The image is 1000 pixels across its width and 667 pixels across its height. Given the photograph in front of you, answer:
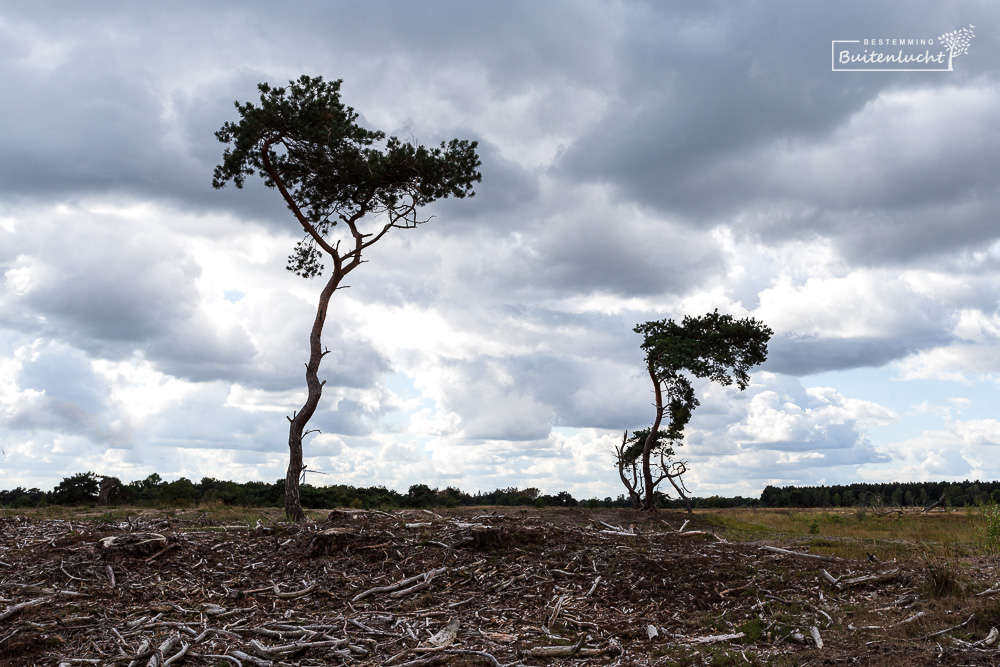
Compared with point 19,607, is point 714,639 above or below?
above

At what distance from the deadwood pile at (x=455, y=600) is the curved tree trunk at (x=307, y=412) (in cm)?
428

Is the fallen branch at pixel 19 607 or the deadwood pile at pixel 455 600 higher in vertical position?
the deadwood pile at pixel 455 600

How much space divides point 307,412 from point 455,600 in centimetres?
1025

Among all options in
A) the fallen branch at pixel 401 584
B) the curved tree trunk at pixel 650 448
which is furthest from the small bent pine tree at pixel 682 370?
the fallen branch at pixel 401 584

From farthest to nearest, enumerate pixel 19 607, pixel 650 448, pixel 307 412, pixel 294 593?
pixel 650 448 < pixel 307 412 < pixel 294 593 < pixel 19 607

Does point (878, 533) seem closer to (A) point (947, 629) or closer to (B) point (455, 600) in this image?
(A) point (947, 629)

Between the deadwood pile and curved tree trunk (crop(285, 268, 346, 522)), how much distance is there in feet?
14.0

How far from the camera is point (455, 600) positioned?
9.89 metres

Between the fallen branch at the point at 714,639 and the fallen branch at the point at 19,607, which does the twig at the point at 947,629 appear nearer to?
the fallen branch at the point at 714,639

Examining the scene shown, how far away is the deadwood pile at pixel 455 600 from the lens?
26.1 ft

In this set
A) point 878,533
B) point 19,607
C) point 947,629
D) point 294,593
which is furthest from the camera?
point 878,533

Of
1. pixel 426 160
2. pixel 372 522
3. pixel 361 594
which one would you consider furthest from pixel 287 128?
pixel 361 594

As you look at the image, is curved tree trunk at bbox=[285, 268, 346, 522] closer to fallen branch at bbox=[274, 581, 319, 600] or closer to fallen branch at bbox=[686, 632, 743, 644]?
fallen branch at bbox=[274, 581, 319, 600]

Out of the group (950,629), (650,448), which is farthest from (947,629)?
(650,448)
